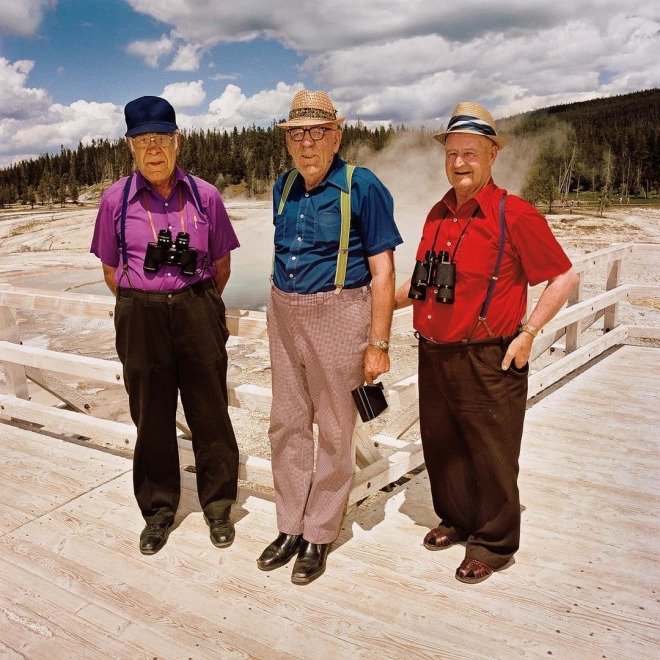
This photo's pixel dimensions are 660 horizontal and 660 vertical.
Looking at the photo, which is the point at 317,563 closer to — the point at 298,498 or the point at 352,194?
the point at 298,498

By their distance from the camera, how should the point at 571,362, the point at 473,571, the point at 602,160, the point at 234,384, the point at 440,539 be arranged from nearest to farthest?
the point at 473,571
the point at 440,539
the point at 234,384
the point at 571,362
the point at 602,160

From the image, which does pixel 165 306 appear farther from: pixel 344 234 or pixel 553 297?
pixel 553 297

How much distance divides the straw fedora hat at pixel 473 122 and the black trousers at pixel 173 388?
125cm

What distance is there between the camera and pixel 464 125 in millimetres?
2395

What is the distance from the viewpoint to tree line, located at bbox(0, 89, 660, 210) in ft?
230

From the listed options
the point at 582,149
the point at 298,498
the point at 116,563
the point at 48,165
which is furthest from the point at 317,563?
the point at 48,165

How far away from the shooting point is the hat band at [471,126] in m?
2.38

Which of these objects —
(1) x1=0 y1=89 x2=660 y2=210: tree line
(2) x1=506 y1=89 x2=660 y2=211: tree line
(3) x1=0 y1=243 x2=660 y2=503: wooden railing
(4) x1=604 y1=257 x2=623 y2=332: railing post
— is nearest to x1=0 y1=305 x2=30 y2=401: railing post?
(3) x1=0 y1=243 x2=660 y2=503: wooden railing

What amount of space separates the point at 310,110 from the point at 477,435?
143 centimetres

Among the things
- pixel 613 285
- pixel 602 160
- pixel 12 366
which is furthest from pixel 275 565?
pixel 602 160

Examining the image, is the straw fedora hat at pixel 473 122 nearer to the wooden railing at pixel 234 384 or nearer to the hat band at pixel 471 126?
the hat band at pixel 471 126

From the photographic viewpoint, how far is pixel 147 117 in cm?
265

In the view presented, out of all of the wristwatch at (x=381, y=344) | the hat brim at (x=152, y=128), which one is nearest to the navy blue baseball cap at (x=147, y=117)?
the hat brim at (x=152, y=128)

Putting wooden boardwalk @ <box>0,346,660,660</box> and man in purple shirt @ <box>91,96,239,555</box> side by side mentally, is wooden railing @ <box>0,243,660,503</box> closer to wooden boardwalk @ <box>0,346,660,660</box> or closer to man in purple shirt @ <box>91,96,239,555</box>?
wooden boardwalk @ <box>0,346,660,660</box>
